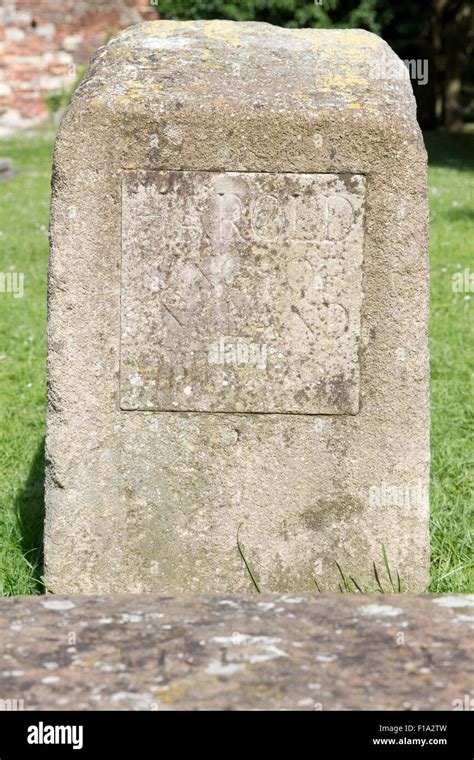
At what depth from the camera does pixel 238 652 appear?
1912mm

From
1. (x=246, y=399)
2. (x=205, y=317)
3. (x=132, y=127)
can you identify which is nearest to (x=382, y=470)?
(x=246, y=399)

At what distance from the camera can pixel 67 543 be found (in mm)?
2855

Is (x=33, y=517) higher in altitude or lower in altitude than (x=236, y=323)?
lower

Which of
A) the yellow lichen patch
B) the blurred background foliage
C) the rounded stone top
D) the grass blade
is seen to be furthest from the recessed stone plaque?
the blurred background foliage

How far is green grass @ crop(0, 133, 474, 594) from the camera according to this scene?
11.1 feet

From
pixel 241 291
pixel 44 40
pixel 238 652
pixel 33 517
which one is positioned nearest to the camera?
pixel 238 652

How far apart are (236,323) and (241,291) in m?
0.09

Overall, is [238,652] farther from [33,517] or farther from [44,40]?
[44,40]

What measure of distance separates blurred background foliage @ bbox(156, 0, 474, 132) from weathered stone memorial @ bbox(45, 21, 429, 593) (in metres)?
14.2

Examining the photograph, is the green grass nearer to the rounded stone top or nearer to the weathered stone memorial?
the weathered stone memorial

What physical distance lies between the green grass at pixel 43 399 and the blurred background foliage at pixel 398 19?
299 inches

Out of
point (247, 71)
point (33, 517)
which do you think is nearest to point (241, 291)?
point (247, 71)
